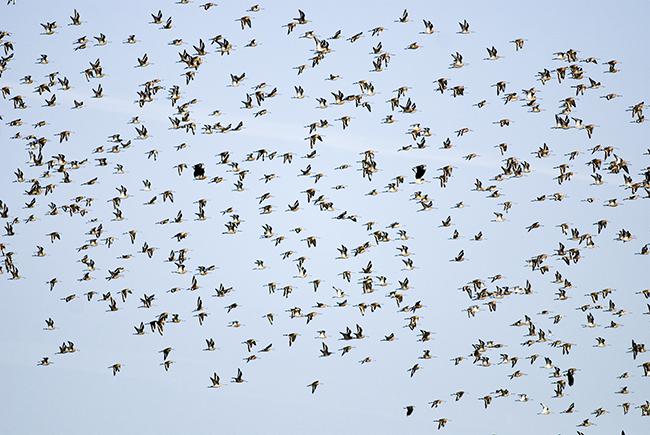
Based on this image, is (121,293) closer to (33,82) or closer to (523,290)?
(33,82)

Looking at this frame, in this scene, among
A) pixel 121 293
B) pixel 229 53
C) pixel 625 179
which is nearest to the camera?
pixel 229 53

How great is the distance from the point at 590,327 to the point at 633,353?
5.01 metres

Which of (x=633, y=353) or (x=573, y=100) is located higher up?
(x=573, y=100)

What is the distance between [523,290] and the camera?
118 metres

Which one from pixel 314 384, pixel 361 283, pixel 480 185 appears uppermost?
pixel 480 185

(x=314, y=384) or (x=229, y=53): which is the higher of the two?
(x=229, y=53)

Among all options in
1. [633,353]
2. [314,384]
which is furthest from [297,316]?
[633,353]

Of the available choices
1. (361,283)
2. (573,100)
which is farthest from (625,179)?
(361,283)

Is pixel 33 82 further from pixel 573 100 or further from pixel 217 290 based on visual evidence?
pixel 573 100

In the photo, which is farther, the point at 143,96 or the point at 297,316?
the point at 297,316

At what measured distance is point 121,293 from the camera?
123 metres

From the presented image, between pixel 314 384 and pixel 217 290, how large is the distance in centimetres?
978

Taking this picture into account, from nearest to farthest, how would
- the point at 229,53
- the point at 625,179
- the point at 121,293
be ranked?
the point at 229,53 → the point at 625,179 → the point at 121,293

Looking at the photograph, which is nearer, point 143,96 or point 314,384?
point 143,96
